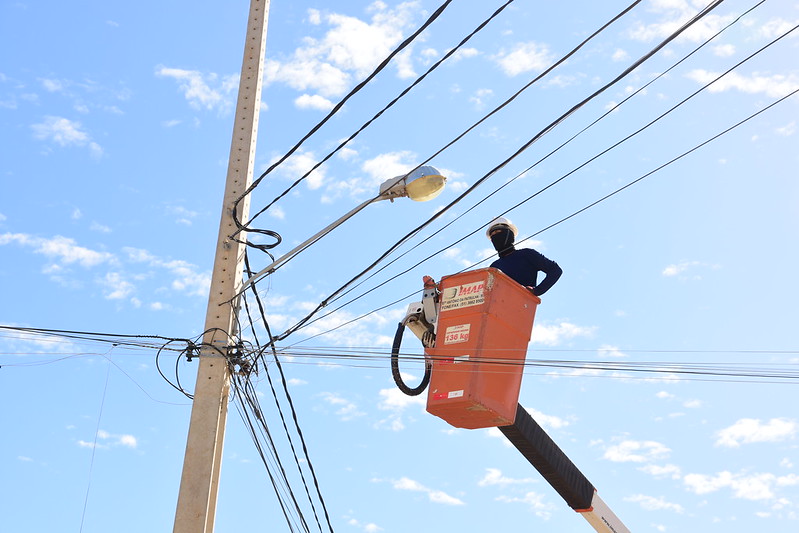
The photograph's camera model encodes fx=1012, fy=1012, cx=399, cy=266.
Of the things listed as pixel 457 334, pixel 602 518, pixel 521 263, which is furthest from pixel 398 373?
pixel 602 518

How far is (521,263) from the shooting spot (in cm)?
805

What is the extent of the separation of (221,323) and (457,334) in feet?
7.17

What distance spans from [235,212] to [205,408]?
1.71m

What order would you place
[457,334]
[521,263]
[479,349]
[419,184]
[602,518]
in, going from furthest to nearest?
[602,518] → [521,263] → [419,184] → [457,334] → [479,349]

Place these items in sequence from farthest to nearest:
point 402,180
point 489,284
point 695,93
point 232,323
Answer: point 232,323 → point 402,180 → point 489,284 → point 695,93

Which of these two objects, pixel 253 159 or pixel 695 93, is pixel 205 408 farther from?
pixel 695 93

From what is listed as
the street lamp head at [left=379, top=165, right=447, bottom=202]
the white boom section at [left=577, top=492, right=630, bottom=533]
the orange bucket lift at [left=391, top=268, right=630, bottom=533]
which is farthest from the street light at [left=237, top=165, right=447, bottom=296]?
the white boom section at [left=577, top=492, right=630, bottom=533]

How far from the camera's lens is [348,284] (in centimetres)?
838

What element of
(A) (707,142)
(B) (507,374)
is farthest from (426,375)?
(A) (707,142)

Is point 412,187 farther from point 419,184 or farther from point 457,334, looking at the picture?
point 457,334

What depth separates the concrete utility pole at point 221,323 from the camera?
25.3ft

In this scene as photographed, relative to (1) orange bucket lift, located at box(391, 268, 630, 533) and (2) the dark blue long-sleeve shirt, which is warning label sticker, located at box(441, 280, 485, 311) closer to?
(1) orange bucket lift, located at box(391, 268, 630, 533)

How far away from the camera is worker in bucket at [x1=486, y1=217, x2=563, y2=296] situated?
311 inches

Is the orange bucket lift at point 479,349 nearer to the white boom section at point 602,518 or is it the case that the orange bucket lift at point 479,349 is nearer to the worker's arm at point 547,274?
the worker's arm at point 547,274
